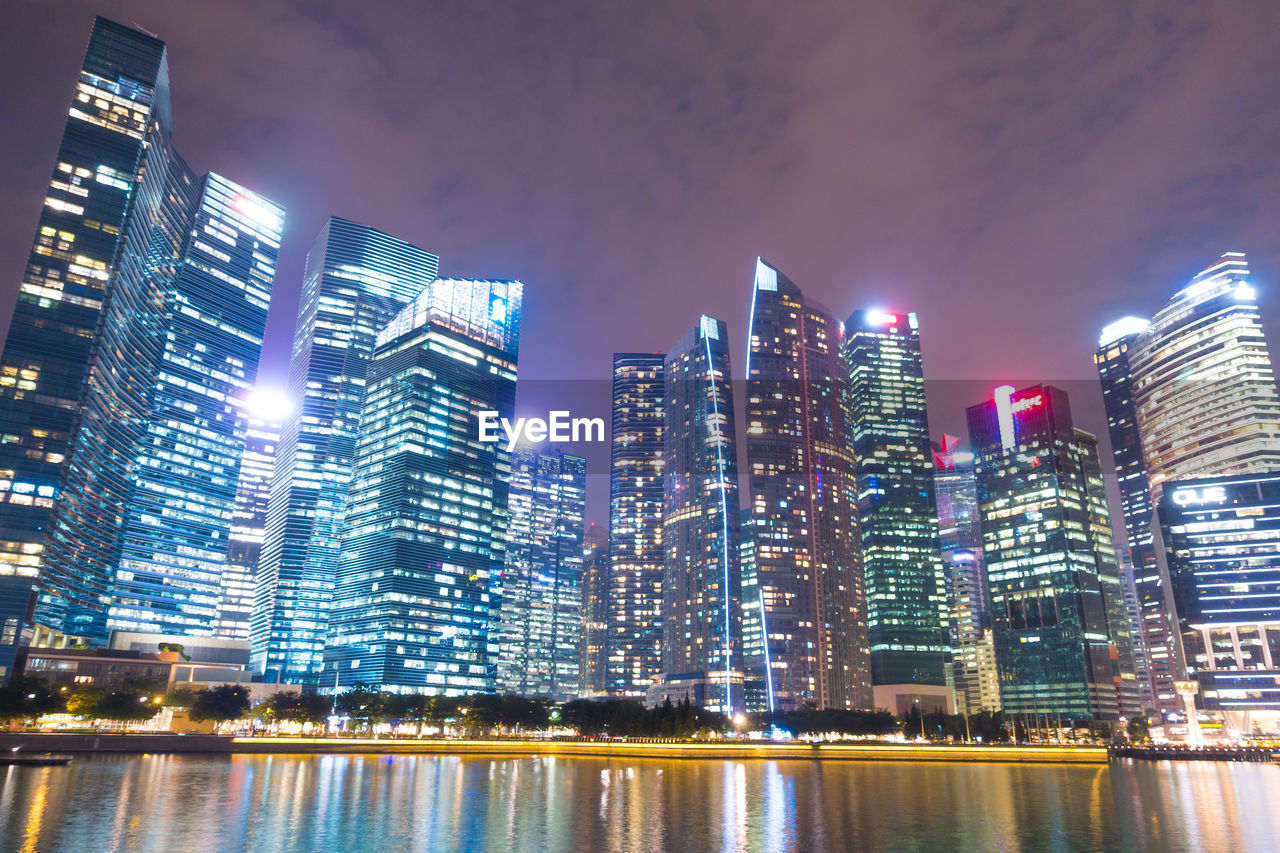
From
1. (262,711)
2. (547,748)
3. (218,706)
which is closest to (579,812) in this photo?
(547,748)

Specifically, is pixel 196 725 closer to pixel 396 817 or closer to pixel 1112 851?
pixel 396 817

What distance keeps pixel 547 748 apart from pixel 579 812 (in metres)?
114

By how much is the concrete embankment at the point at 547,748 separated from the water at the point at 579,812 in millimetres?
28670

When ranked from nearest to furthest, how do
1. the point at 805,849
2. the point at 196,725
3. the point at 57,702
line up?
the point at 805,849 → the point at 57,702 → the point at 196,725

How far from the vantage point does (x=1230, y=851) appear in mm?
52219

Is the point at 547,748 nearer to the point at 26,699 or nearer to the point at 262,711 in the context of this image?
the point at 262,711

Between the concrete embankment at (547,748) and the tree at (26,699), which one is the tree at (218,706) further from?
the tree at (26,699)

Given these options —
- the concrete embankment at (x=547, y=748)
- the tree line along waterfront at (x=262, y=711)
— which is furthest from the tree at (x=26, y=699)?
the concrete embankment at (x=547, y=748)

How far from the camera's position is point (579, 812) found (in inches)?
2670

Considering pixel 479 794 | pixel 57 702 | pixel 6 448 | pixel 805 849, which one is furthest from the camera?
pixel 6 448

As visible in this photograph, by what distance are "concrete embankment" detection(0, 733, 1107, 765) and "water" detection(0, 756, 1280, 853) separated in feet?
94.1

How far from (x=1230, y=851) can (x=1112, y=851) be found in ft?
24.3

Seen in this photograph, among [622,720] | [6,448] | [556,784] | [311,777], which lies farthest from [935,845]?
[6,448]

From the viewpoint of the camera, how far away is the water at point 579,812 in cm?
5159
